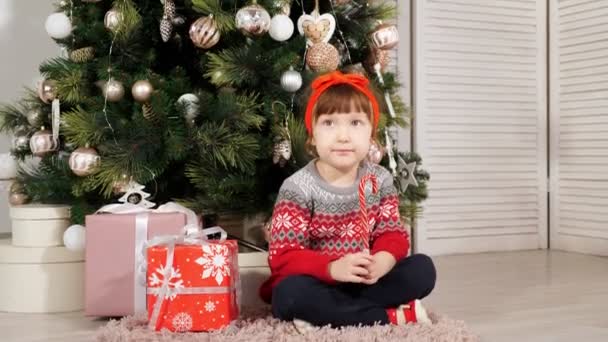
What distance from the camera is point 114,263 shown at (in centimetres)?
146

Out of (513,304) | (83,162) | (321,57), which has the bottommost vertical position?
(513,304)

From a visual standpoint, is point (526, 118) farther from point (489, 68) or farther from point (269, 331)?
point (269, 331)

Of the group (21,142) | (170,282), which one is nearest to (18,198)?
(21,142)

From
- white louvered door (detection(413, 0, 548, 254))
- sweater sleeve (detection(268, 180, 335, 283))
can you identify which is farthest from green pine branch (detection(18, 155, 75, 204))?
white louvered door (detection(413, 0, 548, 254))

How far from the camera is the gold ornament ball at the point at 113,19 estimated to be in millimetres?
1575

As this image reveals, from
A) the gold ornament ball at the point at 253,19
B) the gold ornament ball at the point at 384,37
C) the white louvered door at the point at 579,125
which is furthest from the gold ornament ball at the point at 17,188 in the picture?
the white louvered door at the point at 579,125

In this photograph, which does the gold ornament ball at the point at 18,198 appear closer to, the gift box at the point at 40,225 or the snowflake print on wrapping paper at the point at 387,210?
the gift box at the point at 40,225

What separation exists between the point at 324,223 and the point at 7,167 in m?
0.89

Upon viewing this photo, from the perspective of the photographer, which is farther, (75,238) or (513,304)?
(513,304)

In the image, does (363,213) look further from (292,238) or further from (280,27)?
(280,27)

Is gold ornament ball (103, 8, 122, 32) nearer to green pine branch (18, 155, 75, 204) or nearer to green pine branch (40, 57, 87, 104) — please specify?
green pine branch (40, 57, 87, 104)

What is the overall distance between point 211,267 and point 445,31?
1620 mm

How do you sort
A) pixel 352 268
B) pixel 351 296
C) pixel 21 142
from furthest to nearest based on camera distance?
pixel 21 142 < pixel 351 296 < pixel 352 268

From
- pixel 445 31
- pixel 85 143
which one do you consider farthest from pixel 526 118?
pixel 85 143
